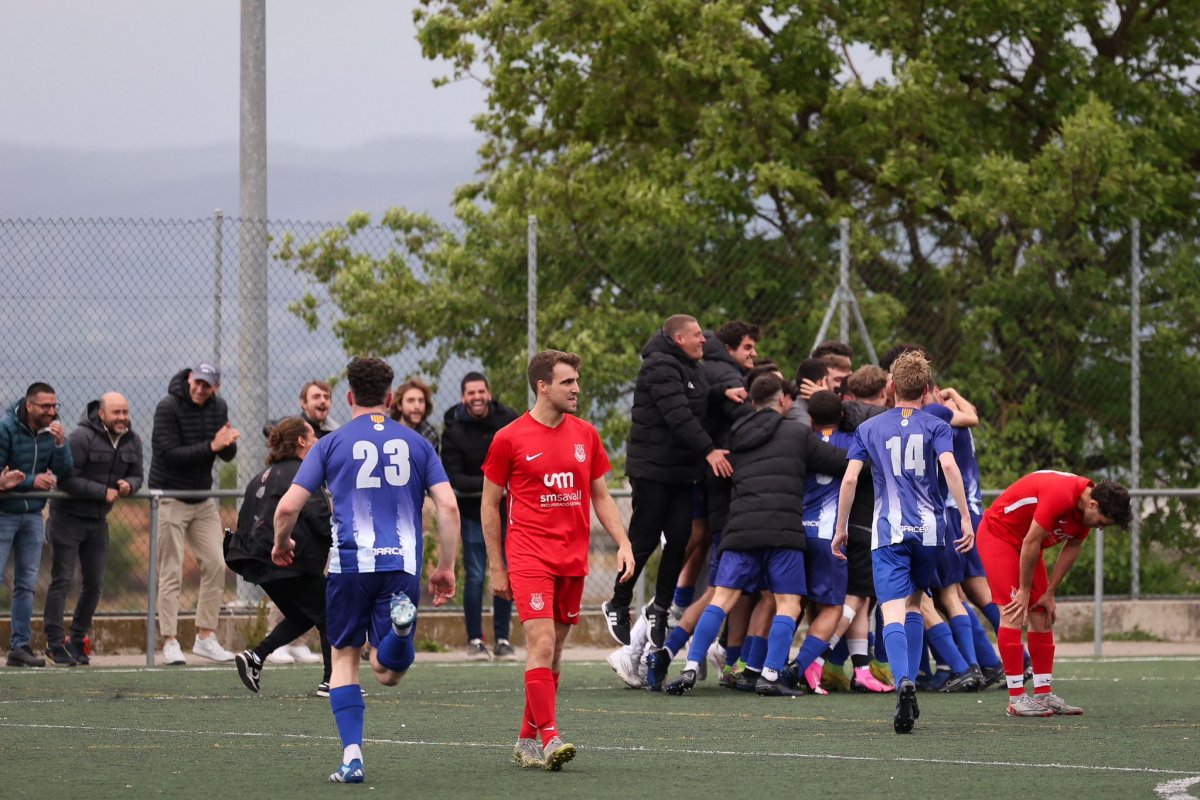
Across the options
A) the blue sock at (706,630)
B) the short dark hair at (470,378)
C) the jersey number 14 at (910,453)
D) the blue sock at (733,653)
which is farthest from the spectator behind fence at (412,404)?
the jersey number 14 at (910,453)

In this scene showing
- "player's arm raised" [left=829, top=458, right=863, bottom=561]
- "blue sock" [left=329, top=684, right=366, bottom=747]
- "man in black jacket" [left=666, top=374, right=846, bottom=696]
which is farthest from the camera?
"man in black jacket" [left=666, top=374, right=846, bottom=696]

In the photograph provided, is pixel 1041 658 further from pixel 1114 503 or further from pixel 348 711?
pixel 348 711

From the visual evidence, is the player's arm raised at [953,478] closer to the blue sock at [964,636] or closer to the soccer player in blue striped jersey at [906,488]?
the soccer player in blue striped jersey at [906,488]

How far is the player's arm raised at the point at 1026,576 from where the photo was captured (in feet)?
33.2

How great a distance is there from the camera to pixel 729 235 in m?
17.3

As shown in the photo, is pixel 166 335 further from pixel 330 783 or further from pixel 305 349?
pixel 330 783

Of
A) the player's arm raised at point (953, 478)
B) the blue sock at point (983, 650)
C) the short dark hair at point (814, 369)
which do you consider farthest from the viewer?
the short dark hair at point (814, 369)

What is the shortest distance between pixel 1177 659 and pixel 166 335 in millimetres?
8317

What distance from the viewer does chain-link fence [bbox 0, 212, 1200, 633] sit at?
15055mm

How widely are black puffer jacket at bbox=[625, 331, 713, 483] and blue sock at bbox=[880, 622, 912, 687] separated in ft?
9.46

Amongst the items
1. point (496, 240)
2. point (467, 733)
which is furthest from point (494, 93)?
point (467, 733)

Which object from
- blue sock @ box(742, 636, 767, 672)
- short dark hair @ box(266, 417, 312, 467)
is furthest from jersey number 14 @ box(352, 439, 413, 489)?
blue sock @ box(742, 636, 767, 672)

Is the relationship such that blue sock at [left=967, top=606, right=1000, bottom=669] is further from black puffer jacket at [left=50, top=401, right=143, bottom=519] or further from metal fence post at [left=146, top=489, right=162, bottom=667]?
black puffer jacket at [left=50, top=401, right=143, bottom=519]

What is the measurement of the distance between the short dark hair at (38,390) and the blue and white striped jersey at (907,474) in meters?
6.98
